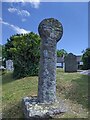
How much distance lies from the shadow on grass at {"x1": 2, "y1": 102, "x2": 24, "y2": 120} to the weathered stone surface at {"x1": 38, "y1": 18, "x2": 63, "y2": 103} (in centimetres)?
102

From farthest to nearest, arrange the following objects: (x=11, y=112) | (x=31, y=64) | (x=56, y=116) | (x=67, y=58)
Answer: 1. (x=67, y=58)
2. (x=31, y=64)
3. (x=11, y=112)
4. (x=56, y=116)

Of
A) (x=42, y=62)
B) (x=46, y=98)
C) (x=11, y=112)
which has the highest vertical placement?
(x=42, y=62)

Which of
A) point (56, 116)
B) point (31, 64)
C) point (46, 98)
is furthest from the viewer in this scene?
point (31, 64)

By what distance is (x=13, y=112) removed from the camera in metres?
9.84

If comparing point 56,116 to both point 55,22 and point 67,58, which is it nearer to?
point 55,22

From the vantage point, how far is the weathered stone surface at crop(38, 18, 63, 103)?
9.26 meters

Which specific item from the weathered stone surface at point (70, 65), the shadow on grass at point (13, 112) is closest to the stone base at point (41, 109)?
the shadow on grass at point (13, 112)

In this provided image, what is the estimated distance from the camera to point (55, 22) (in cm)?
954

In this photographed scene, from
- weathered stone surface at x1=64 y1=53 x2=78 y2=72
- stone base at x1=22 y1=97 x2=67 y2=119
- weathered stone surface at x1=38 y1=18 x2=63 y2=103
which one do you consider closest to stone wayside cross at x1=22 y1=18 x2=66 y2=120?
weathered stone surface at x1=38 y1=18 x2=63 y2=103

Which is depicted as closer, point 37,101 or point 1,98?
point 37,101

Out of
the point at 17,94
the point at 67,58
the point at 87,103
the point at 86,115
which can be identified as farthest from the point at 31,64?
the point at 86,115

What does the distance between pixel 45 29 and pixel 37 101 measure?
8.33 feet

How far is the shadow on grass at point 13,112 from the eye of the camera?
9447mm

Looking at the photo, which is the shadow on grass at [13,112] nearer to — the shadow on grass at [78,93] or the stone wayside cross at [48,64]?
the stone wayside cross at [48,64]
